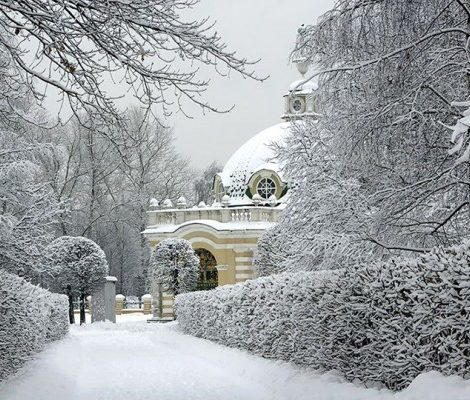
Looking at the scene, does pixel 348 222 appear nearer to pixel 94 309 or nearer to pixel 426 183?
pixel 426 183

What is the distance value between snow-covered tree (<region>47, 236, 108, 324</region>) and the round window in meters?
11.4

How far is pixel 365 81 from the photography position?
10.0 metres

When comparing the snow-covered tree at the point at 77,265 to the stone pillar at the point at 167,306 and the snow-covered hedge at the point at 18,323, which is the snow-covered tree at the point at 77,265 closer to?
the stone pillar at the point at 167,306

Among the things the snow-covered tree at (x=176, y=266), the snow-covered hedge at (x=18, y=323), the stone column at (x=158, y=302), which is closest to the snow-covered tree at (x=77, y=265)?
the snow-covered tree at (x=176, y=266)

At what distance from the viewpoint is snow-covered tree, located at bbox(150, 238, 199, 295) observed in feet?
109

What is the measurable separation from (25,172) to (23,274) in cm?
980

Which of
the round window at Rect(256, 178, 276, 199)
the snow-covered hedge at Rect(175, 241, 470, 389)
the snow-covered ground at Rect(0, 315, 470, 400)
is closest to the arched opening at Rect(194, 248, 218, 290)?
the round window at Rect(256, 178, 276, 199)

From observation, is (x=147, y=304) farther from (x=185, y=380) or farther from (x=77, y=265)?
(x=185, y=380)

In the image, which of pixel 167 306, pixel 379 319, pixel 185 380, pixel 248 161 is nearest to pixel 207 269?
pixel 167 306

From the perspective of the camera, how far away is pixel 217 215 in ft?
126

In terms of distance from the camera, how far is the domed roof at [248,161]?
135ft

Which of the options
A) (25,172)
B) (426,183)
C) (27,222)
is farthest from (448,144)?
(27,222)

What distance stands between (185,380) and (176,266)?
73.0 feet

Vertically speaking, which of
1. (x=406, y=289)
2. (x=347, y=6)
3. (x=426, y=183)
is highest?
(x=347, y=6)
